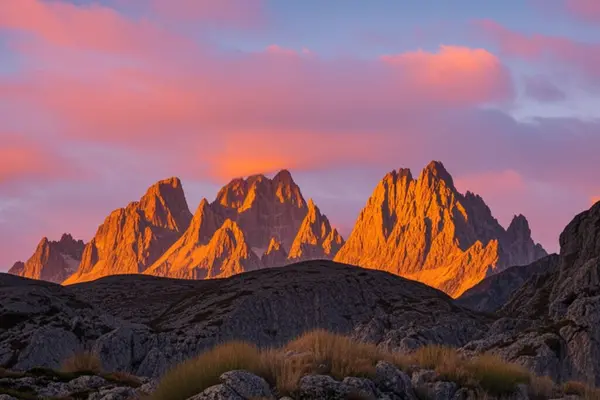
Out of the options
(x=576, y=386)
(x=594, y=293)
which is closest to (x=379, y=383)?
(x=576, y=386)

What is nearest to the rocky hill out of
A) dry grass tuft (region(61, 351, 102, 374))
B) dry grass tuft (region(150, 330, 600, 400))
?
dry grass tuft (region(61, 351, 102, 374))

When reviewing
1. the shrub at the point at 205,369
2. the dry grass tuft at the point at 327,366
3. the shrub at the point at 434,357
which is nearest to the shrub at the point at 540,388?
the dry grass tuft at the point at 327,366

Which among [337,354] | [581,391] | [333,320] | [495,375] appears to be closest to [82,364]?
[337,354]

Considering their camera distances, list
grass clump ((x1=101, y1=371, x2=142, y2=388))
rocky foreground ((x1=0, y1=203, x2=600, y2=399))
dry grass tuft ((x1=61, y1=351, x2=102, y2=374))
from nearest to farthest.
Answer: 1. grass clump ((x1=101, y1=371, x2=142, y2=388))
2. dry grass tuft ((x1=61, y1=351, x2=102, y2=374))
3. rocky foreground ((x1=0, y1=203, x2=600, y2=399))

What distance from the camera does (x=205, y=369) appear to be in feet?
63.7

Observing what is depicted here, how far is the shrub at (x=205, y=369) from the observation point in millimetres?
18734

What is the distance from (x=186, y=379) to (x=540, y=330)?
71.7m

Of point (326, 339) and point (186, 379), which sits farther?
point (326, 339)

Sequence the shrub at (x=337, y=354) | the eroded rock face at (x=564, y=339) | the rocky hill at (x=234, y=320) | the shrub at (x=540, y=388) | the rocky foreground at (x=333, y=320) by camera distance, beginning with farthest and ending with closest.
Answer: the rocky hill at (x=234, y=320)
the rocky foreground at (x=333, y=320)
the eroded rock face at (x=564, y=339)
the shrub at (x=540, y=388)
the shrub at (x=337, y=354)

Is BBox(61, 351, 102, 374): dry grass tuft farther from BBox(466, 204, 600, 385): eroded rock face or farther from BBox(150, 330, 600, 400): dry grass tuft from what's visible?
BBox(466, 204, 600, 385): eroded rock face

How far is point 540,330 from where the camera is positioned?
83125 millimetres

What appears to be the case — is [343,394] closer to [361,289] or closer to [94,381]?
[94,381]

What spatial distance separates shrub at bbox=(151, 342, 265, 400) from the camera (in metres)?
18.7

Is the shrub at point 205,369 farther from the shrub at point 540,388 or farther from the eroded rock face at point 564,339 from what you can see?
the eroded rock face at point 564,339
